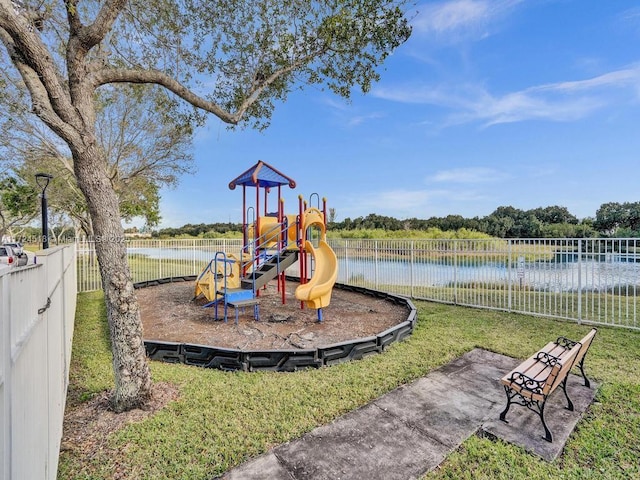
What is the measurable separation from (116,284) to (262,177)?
238 inches

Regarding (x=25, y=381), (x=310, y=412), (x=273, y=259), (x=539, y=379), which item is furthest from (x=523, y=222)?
(x=25, y=381)

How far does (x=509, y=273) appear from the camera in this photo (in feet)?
25.0

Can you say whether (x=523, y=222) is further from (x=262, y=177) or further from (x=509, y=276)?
(x=262, y=177)

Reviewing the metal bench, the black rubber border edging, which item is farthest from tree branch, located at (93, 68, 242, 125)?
the metal bench

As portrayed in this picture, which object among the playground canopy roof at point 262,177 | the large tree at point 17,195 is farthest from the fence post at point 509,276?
the large tree at point 17,195

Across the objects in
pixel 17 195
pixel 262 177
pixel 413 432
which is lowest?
pixel 413 432

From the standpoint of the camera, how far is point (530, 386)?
9.92 feet

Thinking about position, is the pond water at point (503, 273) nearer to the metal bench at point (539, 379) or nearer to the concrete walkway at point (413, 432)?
the concrete walkway at point (413, 432)

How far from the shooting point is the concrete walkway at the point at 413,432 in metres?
2.51

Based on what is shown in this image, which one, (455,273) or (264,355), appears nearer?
(264,355)

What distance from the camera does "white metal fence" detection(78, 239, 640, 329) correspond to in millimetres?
6258

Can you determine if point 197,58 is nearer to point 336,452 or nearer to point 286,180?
point 286,180

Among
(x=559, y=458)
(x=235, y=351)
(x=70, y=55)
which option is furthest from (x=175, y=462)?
(x=70, y=55)

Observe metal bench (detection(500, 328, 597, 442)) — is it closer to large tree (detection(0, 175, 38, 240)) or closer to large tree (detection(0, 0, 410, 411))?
large tree (detection(0, 0, 410, 411))
